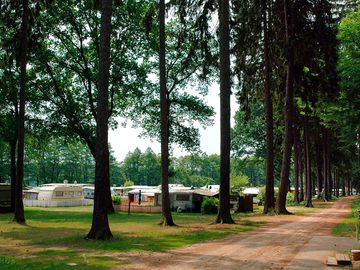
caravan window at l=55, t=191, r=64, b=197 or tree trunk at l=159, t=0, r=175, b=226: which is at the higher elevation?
tree trunk at l=159, t=0, r=175, b=226

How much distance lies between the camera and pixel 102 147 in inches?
641

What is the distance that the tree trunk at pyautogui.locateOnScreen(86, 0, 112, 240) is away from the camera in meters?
15.8

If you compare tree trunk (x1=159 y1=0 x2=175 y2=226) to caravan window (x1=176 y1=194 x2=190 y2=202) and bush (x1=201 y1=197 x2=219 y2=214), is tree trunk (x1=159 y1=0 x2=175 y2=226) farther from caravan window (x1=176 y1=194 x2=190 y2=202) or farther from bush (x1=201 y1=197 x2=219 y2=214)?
caravan window (x1=176 y1=194 x2=190 y2=202)

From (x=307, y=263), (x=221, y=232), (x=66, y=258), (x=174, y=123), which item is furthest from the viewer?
(x=174, y=123)

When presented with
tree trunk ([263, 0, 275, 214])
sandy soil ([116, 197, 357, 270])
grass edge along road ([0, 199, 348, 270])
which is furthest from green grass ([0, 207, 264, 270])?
tree trunk ([263, 0, 275, 214])

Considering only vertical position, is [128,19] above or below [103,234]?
above

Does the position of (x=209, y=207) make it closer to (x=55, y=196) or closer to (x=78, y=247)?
(x=55, y=196)

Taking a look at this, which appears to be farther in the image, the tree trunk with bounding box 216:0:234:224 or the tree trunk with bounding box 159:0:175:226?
the tree trunk with bounding box 216:0:234:224

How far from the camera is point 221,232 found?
58.9ft

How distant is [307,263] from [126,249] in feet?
17.5

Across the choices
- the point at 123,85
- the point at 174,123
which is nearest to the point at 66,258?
the point at 123,85

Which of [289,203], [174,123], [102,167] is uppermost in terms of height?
[174,123]

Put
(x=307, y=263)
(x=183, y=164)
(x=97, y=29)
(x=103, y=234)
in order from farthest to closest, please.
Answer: (x=183, y=164)
(x=97, y=29)
(x=103, y=234)
(x=307, y=263)

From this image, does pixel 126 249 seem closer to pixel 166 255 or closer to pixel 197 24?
pixel 166 255
